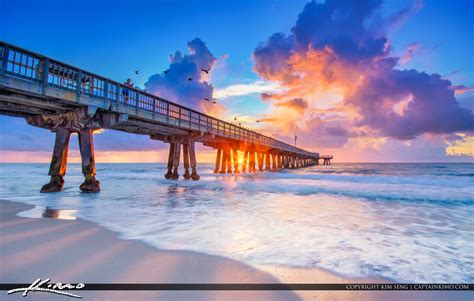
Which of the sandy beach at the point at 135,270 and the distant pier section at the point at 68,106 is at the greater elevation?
the distant pier section at the point at 68,106

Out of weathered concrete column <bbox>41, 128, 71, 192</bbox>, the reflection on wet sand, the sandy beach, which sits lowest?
the reflection on wet sand

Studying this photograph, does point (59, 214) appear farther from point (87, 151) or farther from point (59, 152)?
point (59, 152)

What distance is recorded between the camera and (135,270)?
3.19m

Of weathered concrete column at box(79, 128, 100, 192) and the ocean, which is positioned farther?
weathered concrete column at box(79, 128, 100, 192)

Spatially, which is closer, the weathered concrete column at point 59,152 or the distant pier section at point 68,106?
the distant pier section at point 68,106

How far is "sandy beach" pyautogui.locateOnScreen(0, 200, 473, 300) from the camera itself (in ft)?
8.59

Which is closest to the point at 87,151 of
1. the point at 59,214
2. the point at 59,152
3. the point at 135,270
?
the point at 59,152

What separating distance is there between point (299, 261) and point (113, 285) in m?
2.59

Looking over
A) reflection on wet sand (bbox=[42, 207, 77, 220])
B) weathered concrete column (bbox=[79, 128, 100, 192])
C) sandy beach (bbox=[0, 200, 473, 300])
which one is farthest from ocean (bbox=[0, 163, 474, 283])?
weathered concrete column (bbox=[79, 128, 100, 192])

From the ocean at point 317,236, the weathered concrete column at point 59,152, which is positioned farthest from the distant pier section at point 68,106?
the ocean at point 317,236

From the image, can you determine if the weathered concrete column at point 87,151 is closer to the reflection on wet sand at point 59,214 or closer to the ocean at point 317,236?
the ocean at point 317,236

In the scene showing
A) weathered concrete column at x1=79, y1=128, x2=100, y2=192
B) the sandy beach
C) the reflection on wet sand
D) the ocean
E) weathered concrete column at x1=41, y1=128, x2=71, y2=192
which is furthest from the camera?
weathered concrete column at x1=79, y1=128, x2=100, y2=192

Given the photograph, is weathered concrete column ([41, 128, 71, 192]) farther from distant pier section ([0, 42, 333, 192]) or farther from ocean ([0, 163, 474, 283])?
ocean ([0, 163, 474, 283])

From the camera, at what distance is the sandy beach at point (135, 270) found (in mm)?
2617
